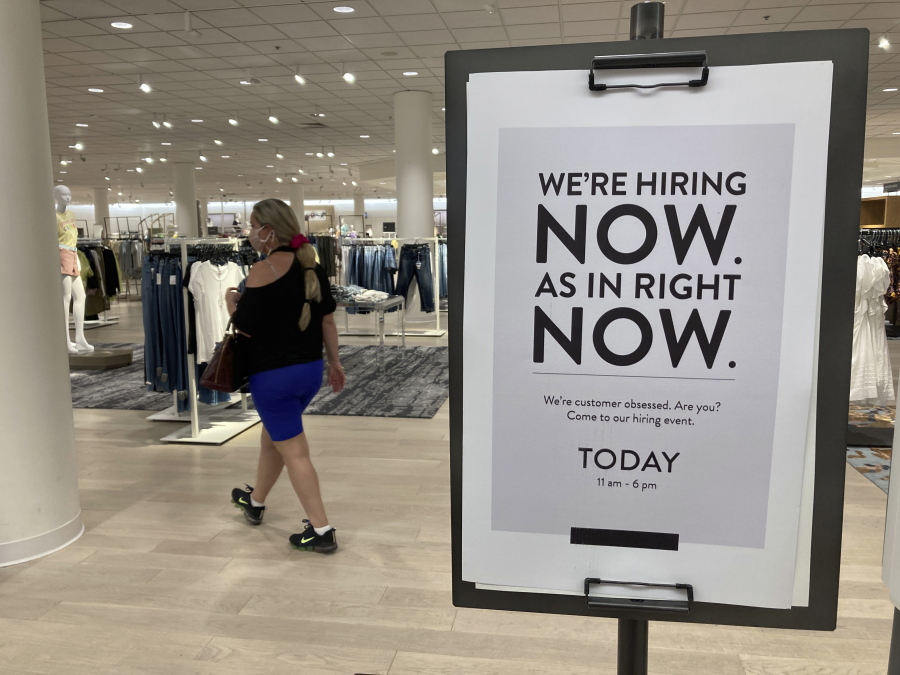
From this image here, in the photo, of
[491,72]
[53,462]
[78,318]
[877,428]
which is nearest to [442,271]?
[78,318]

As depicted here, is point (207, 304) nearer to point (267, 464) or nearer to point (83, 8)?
point (267, 464)

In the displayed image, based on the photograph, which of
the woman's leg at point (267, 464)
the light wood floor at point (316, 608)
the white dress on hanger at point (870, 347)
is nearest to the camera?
the light wood floor at point (316, 608)

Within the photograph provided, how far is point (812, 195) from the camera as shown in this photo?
913 millimetres

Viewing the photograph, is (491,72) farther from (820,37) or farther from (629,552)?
(629,552)

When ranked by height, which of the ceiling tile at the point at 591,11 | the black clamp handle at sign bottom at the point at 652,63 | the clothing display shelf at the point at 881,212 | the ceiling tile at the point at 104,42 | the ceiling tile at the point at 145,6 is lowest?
the black clamp handle at sign bottom at the point at 652,63

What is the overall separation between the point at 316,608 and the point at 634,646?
189 centimetres

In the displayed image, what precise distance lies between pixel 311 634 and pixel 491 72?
217 centimetres

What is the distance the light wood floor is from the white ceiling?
189 inches

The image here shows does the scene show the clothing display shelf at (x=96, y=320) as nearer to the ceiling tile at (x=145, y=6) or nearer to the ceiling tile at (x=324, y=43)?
the ceiling tile at (x=145, y=6)

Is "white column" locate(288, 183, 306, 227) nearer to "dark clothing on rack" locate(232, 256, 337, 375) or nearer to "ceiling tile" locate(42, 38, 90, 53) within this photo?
"ceiling tile" locate(42, 38, 90, 53)

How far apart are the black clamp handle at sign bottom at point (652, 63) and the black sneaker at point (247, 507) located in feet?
9.81

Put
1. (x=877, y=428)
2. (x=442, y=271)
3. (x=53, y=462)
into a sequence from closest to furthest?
1. (x=53, y=462)
2. (x=877, y=428)
3. (x=442, y=271)

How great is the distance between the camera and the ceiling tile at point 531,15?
22.5 feet

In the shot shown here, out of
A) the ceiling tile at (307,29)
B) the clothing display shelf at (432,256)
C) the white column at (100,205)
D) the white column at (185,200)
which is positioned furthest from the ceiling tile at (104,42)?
the white column at (100,205)
